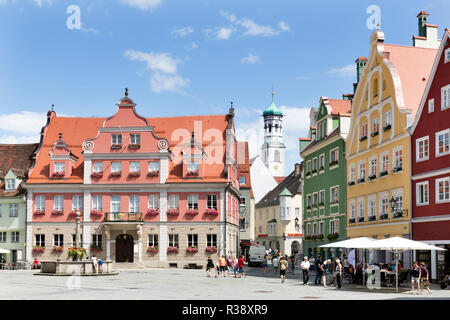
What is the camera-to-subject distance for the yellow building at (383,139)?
45.3m

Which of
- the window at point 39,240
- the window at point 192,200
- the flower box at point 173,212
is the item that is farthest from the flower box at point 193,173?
the window at point 39,240

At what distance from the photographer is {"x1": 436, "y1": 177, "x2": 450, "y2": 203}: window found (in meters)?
39.8

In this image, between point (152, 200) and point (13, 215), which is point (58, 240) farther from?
point (152, 200)

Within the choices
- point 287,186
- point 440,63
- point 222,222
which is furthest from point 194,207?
point 287,186

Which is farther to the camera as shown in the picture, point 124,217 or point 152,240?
point 152,240

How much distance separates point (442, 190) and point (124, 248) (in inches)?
1377

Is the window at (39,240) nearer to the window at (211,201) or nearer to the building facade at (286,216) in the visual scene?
the window at (211,201)

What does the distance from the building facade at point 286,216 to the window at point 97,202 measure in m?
43.4

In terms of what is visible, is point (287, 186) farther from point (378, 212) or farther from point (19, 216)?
point (378, 212)

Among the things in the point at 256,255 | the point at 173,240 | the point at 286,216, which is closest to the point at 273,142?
the point at 286,216

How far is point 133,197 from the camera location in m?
67.1

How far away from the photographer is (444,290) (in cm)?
3556

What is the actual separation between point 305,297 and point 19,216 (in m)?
46.1

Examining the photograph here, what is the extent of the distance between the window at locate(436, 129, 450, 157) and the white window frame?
2.35 m
